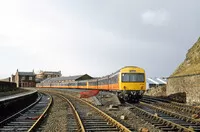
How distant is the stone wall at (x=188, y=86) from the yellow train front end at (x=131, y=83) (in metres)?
6.05

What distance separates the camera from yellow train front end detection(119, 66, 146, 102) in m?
23.7

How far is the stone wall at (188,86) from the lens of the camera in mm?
26609

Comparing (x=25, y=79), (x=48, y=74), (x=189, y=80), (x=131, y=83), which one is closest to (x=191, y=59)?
(x=189, y=80)

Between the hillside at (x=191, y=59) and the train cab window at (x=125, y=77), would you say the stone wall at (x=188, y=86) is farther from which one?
the train cab window at (x=125, y=77)

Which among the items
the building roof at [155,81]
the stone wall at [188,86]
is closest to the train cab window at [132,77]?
the stone wall at [188,86]

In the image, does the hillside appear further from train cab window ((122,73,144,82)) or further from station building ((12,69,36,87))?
station building ((12,69,36,87))

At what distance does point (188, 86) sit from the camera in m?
29.0

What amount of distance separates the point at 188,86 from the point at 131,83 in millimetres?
8412

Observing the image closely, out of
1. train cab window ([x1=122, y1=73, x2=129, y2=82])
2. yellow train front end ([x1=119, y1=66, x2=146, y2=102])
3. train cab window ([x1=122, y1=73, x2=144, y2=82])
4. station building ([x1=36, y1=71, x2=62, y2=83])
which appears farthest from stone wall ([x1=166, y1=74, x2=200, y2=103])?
station building ([x1=36, y1=71, x2=62, y2=83])

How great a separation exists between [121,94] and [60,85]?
6096cm

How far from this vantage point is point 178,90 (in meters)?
32.4

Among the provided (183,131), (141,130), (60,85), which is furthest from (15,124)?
(60,85)

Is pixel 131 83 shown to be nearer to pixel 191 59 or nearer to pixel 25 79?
pixel 191 59

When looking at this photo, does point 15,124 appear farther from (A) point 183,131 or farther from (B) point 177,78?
(B) point 177,78
